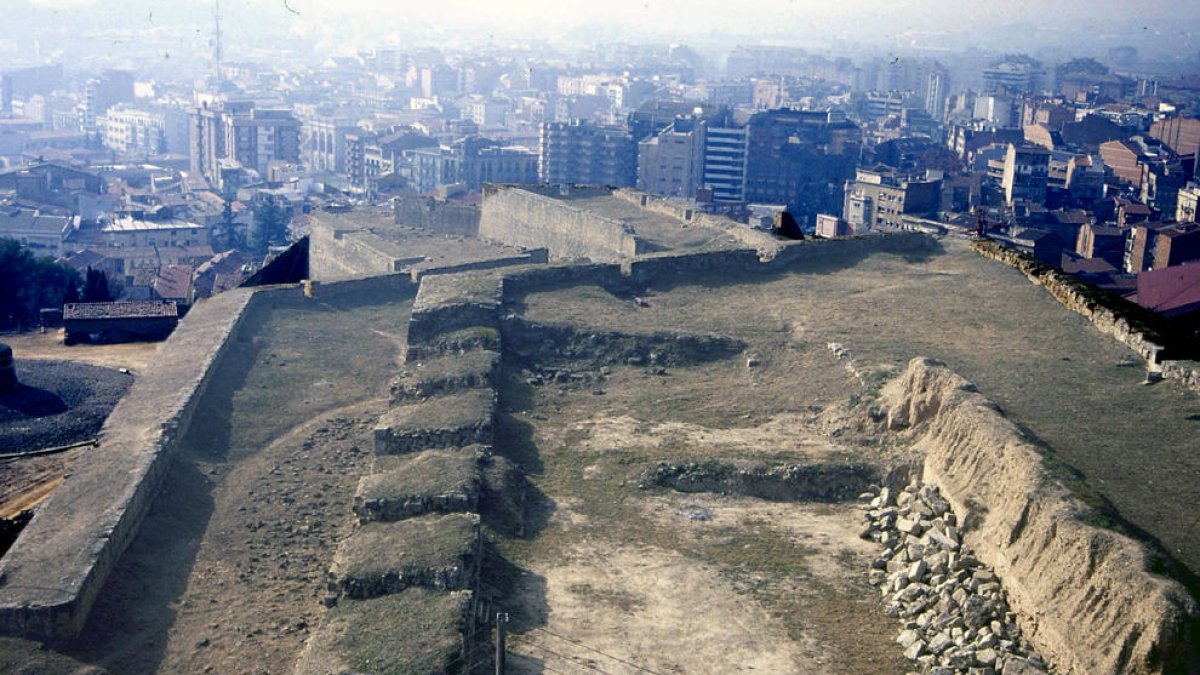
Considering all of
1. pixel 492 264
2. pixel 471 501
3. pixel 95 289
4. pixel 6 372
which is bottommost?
pixel 95 289

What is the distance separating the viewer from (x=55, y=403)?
52.9 feet

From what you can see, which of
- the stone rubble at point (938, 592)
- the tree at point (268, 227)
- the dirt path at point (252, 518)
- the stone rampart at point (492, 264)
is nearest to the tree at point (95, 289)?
the stone rampart at point (492, 264)

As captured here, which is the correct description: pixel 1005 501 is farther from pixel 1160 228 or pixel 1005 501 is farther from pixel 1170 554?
pixel 1160 228

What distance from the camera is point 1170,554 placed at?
8.52m

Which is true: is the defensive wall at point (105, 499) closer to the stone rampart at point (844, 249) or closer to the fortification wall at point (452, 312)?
the fortification wall at point (452, 312)

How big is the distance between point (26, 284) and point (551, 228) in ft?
32.3

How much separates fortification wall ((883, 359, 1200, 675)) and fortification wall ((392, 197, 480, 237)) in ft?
53.9

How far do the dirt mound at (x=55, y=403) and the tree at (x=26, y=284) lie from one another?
6.07 meters

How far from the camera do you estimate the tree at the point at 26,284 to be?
2383cm

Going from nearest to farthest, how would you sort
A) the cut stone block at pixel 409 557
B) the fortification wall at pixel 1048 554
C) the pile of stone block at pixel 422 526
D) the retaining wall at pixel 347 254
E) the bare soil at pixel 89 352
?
the fortification wall at pixel 1048 554
the pile of stone block at pixel 422 526
the cut stone block at pixel 409 557
the bare soil at pixel 89 352
the retaining wall at pixel 347 254

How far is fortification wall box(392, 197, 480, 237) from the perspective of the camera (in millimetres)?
26781

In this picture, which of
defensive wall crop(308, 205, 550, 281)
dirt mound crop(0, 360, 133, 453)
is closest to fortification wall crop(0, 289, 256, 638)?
dirt mound crop(0, 360, 133, 453)

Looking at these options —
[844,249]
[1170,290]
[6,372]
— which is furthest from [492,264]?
[1170,290]

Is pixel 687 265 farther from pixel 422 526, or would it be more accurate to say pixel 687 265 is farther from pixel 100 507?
pixel 100 507
